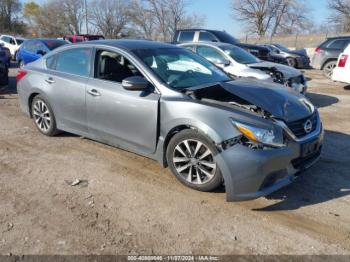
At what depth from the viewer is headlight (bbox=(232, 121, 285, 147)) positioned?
3482mm

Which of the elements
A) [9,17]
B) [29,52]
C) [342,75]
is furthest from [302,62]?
[9,17]

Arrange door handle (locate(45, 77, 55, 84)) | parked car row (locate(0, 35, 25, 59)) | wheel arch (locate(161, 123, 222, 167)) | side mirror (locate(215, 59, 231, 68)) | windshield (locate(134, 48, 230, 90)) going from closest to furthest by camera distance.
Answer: wheel arch (locate(161, 123, 222, 167))
windshield (locate(134, 48, 230, 90))
door handle (locate(45, 77, 55, 84))
side mirror (locate(215, 59, 231, 68))
parked car row (locate(0, 35, 25, 59))

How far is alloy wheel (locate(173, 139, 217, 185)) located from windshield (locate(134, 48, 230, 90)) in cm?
78

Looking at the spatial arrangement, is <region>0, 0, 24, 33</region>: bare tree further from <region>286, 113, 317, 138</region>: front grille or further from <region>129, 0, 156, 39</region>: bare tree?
<region>286, 113, 317, 138</region>: front grille

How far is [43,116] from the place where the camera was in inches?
226

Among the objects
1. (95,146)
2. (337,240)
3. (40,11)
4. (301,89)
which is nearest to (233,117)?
(337,240)

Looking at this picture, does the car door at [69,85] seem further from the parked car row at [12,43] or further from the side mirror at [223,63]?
the parked car row at [12,43]

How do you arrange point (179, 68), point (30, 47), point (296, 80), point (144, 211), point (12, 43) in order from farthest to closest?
point (12, 43) < point (30, 47) < point (296, 80) < point (179, 68) < point (144, 211)

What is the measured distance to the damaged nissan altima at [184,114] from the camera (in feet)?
11.5

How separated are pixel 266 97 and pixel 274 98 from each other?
99 mm

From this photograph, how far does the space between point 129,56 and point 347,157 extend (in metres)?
3.40

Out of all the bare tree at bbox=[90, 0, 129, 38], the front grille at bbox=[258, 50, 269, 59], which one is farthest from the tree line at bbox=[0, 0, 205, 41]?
the front grille at bbox=[258, 50, 269, 59]

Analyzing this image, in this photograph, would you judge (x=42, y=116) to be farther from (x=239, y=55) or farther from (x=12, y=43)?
(x=12, y=43)

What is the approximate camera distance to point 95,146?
5449 millimetres
